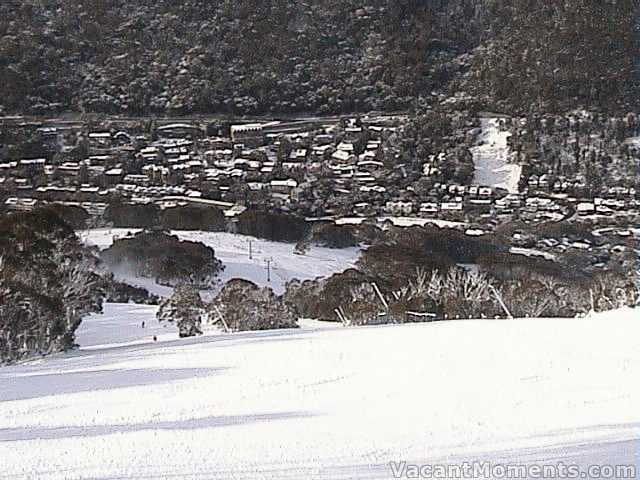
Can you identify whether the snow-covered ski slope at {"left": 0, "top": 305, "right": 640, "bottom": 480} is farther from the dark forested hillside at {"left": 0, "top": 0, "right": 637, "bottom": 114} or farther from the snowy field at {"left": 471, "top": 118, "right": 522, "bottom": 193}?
the dark forested hillside at {"left": 0, "top": 0, "right": 637, "bottom": 114}

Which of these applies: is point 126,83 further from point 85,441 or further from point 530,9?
point 85,441

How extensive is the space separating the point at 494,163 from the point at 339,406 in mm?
42287

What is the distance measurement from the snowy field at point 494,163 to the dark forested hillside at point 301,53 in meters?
4.31

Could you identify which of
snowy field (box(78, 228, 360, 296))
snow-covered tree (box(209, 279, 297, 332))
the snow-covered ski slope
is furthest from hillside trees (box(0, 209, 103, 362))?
snowy field (box(78, 228, 360, 296))

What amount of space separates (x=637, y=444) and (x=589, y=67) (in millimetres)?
52417

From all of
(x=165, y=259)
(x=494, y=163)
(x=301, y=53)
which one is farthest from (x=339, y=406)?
(x=301, y=53)

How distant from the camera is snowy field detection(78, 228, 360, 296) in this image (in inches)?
1121

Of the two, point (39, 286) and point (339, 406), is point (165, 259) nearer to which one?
point (39, 286)

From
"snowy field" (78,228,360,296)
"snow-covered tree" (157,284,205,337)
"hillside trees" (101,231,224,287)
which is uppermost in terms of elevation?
"snow-covered tree" (157,284,205,337)

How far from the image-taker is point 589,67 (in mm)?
54844

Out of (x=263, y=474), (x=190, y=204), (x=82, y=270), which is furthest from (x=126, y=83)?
(x=263, y=474)

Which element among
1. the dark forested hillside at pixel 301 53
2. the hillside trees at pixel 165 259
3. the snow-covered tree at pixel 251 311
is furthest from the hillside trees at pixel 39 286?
the dark forested hillside at pixel 301 53

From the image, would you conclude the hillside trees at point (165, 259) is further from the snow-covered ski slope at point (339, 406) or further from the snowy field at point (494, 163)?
the snowy field at point (494, 163)

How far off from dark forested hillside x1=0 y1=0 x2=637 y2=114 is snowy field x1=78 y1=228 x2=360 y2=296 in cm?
2455
